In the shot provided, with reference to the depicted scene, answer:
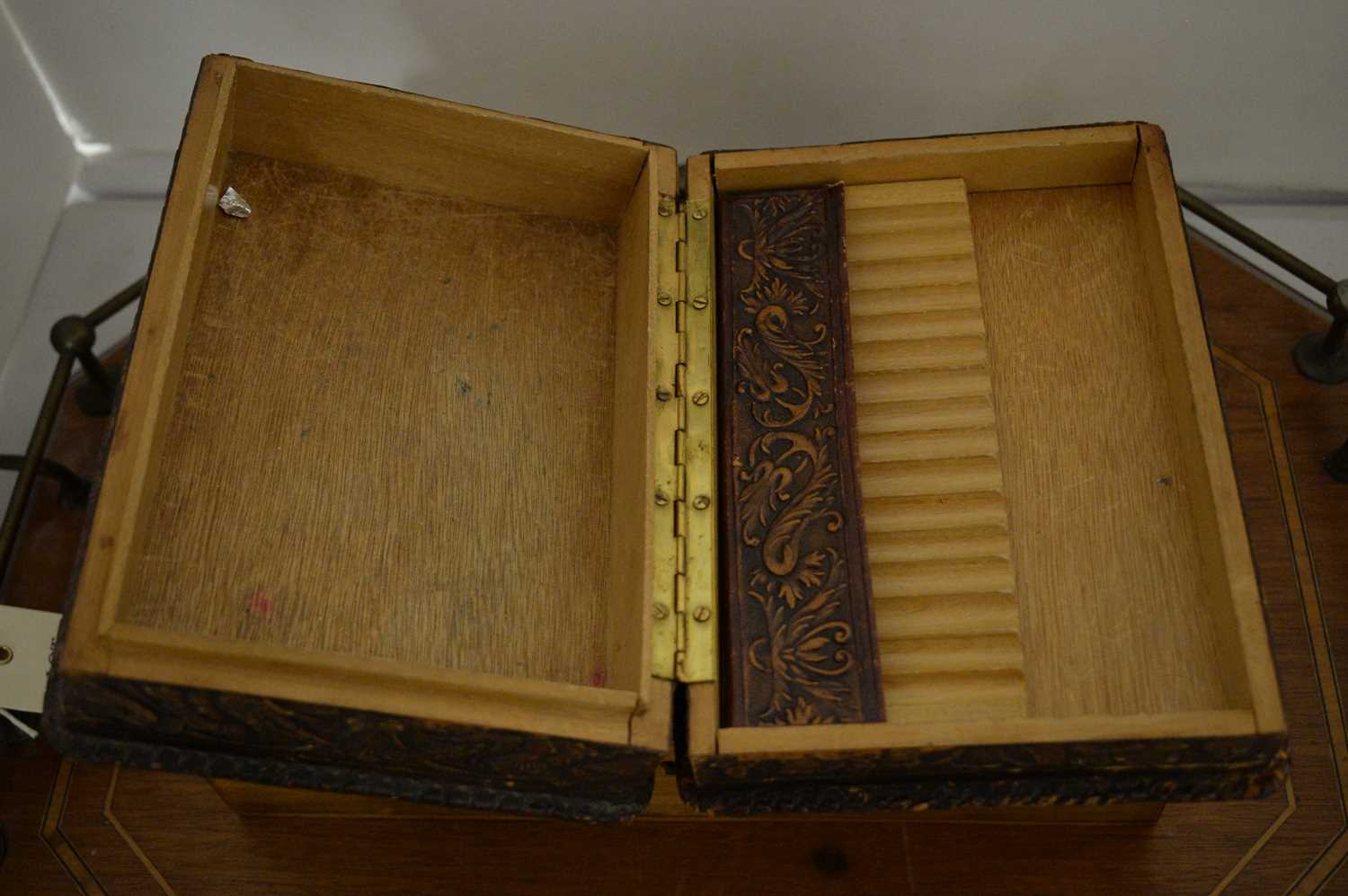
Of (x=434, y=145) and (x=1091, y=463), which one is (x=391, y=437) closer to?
(x=434, y=145)

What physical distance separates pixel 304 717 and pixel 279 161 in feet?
2.12

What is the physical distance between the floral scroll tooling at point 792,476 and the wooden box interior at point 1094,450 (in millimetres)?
49

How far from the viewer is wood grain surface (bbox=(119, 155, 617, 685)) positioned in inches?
50.7

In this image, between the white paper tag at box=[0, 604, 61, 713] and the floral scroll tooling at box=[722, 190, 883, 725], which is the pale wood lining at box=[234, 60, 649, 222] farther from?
the white paper tag at box=[0, 604, 61, 713]

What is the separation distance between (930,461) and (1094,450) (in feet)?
0.54

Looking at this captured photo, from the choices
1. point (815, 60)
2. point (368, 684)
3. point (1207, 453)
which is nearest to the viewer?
point (368, 684)

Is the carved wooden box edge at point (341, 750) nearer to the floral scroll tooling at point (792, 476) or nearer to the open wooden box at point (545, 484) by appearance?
the open wooden box at point (545, 484)

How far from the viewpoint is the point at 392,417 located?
4.62ft

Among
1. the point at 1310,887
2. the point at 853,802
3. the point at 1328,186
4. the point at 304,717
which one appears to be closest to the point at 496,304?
the point at 304,717

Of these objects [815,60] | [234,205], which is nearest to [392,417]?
[234,205]

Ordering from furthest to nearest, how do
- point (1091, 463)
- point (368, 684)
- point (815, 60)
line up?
point (815, 60), point (1091, 463), point (368, 684)

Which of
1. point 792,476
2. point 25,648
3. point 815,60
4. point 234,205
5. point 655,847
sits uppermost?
point 815,60

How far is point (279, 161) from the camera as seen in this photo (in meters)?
1.49

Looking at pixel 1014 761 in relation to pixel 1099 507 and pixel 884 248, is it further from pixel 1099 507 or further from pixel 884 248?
pixel 884 248
